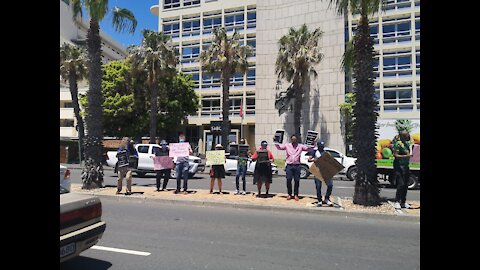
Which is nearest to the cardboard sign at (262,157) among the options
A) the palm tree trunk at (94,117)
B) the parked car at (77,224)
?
the palm tree trunk at (94,117)

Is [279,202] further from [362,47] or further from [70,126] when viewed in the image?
[70,126]

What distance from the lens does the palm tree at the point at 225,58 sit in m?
29.7

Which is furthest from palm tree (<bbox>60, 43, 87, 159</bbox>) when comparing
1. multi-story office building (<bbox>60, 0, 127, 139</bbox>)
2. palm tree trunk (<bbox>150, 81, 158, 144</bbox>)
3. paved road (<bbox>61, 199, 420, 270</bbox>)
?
paved road (<bbox>61, 199, 420, 270</bbox>)

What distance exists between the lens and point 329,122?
34.4 meters

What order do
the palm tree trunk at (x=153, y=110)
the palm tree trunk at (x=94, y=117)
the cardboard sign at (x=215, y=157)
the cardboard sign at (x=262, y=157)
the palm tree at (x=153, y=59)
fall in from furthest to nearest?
the palm tree trunk at (x=153, y=110), the palm tree at (x=153, y=59), the palm tree trunk at (x=94, y=117), the cardboard sign at (x=215, y=157), the cardboard sign at (x=262, y=157)

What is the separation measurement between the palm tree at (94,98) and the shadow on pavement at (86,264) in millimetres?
7753

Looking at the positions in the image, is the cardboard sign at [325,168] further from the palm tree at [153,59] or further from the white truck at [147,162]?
the palm tree at [153,59]

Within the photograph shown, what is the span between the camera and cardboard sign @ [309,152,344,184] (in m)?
9.71

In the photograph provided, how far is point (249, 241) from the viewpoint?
6.45 m

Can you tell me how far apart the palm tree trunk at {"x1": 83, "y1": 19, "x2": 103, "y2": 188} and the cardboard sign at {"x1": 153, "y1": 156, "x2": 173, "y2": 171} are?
218 centimetres

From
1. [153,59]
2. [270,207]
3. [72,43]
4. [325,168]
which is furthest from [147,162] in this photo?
[72,43]
